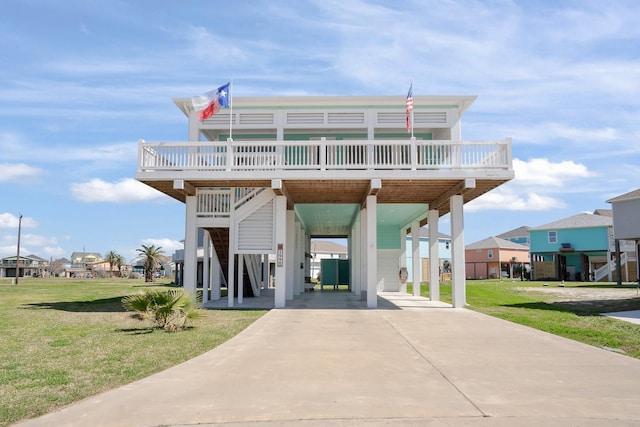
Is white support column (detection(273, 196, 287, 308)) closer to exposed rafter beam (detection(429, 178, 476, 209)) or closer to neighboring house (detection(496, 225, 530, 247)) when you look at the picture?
exposed rafter beam (detection(429, 178, 476, 209))

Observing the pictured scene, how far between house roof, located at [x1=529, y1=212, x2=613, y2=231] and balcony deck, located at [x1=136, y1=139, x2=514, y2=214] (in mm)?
37752

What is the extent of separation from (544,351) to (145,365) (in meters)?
6.37


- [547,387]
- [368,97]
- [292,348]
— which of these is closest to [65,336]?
[292,348]

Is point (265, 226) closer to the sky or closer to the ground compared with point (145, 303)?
closer to the sky

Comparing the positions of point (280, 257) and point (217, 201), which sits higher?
point (217, 201)

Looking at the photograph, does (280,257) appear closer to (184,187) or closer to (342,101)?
(184,187)

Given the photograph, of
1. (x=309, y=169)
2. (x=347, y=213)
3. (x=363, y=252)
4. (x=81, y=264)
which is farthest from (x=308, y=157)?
(x=81, y=264)

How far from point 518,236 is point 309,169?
62282mm

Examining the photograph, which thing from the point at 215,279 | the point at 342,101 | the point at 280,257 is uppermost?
the point at 342,101

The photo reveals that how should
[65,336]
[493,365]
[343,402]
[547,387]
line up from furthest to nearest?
[65,336], [493,365], [547,387], [343,402]

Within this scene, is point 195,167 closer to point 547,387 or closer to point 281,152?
point 281,152

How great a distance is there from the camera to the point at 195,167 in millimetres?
16062

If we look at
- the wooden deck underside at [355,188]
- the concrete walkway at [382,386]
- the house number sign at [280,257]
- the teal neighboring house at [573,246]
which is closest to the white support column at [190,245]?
the wooden deck underside at [355,188]

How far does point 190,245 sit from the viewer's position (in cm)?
1719
